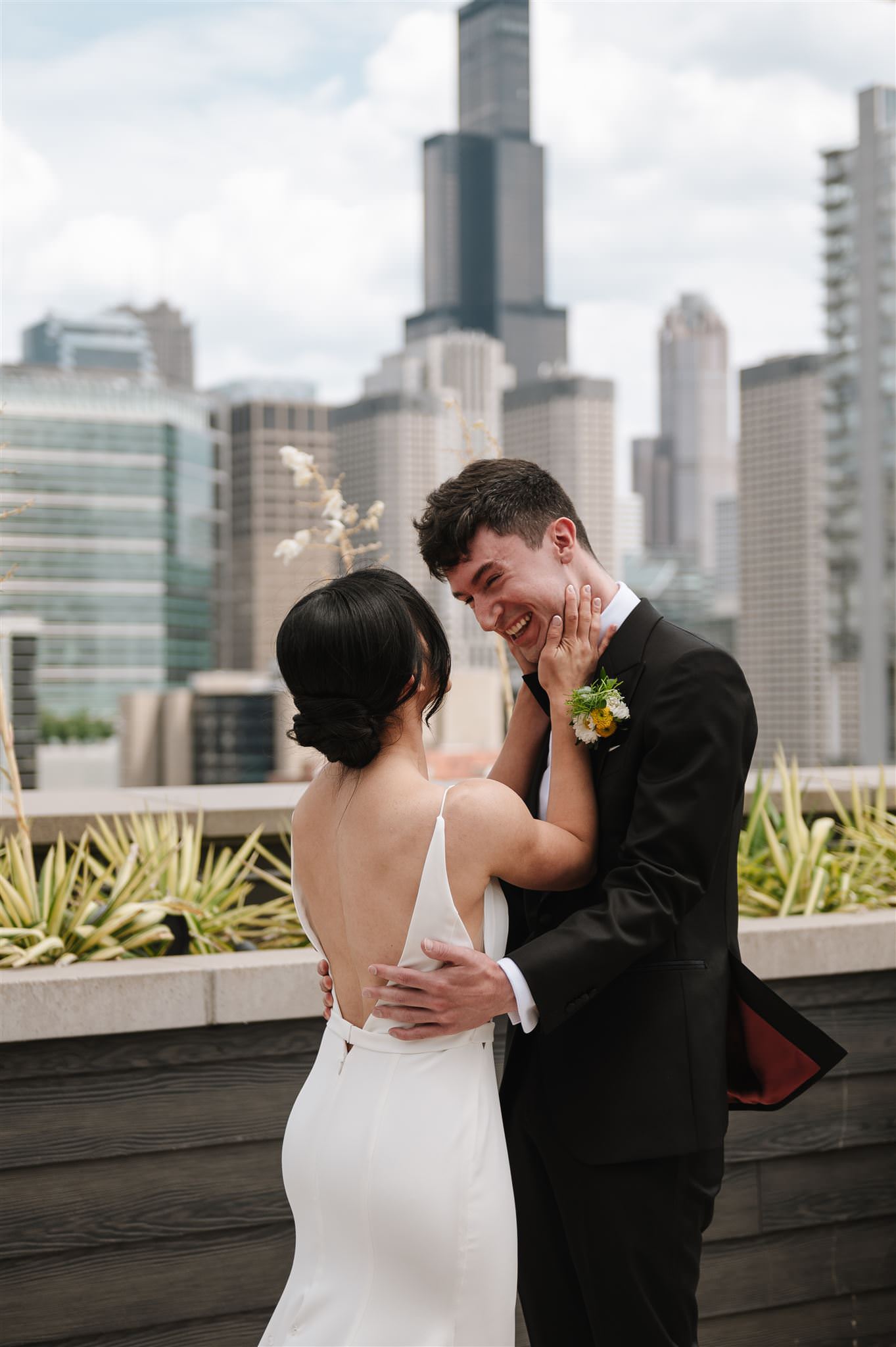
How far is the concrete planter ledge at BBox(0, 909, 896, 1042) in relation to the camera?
255cm

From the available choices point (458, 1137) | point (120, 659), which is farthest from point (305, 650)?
point (120, 659)

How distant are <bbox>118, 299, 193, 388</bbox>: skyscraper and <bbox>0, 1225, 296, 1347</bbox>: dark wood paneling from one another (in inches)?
6758

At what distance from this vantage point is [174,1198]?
8.61ft

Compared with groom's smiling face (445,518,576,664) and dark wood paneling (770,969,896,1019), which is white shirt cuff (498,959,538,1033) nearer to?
groom's smiling face (445,518,576,664)

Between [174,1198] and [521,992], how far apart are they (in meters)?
1.16

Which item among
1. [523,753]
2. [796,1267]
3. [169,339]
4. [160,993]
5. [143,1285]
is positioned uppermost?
[169,339]

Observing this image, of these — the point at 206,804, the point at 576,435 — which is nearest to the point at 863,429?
the point at 576,435

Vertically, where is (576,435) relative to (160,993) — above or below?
above

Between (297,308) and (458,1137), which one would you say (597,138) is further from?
(458,1137)

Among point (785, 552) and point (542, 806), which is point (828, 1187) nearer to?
point (542, 806)

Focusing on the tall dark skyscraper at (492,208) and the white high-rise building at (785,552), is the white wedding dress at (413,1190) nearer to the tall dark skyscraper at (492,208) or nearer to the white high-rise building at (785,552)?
the white high-rise building at (785,552)

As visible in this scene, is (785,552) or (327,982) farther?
(785,552)

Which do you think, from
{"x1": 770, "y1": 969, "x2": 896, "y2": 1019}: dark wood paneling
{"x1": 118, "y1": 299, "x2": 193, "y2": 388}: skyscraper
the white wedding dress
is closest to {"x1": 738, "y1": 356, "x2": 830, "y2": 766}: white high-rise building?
{"x1": 118, "y1": 299, "x2": 193, "y2": 388}: skyscraper

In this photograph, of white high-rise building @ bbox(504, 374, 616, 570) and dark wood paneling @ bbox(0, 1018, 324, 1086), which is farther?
white high-rise building @ bbox(504, 374, 616, 570)
